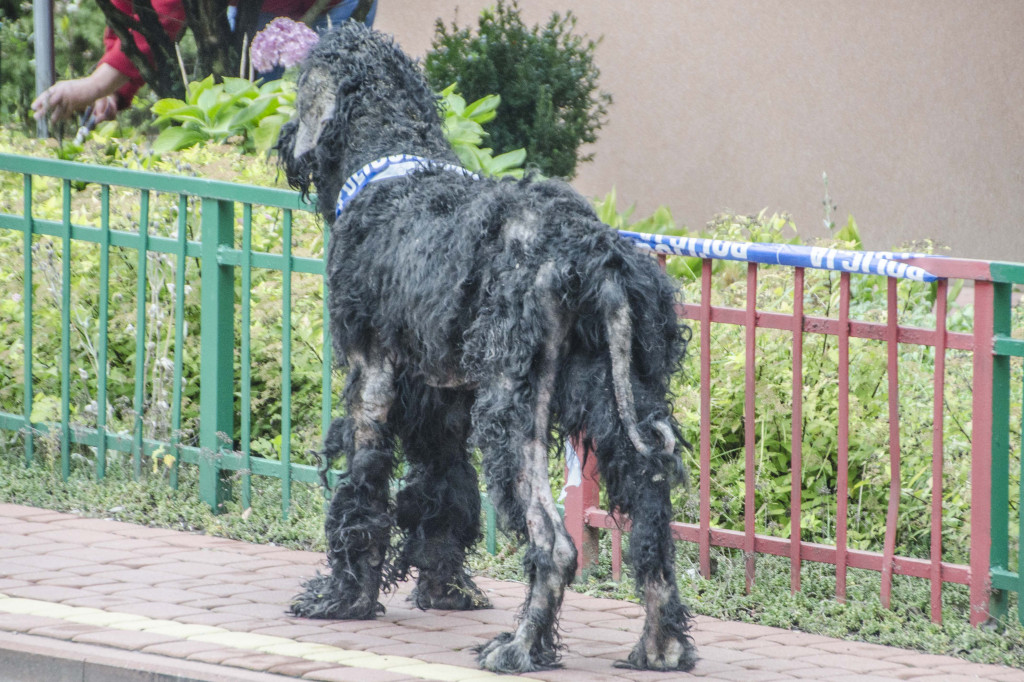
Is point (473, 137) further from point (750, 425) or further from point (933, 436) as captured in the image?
point (933, 436)

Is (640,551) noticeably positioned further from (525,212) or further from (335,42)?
(335,42)

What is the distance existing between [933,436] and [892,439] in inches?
5.9

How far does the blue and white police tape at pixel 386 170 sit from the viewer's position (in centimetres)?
452

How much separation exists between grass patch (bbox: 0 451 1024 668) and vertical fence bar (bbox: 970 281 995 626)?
6.0 inches

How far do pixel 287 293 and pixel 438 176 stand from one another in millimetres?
1510

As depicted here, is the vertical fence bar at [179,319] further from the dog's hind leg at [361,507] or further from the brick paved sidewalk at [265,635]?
the dog's hind leg at [361,507]

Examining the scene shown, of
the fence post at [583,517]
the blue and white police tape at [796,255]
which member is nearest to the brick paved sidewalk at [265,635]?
the fence post at [583,517]

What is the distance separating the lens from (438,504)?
478cm

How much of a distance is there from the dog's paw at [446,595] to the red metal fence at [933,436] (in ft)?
2.07

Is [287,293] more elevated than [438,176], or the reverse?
[438,176]

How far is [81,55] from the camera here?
42.5 feet

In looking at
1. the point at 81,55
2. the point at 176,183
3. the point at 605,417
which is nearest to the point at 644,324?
the point at 605,417

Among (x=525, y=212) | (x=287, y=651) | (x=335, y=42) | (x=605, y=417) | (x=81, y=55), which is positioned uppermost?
(x=81, y=55)

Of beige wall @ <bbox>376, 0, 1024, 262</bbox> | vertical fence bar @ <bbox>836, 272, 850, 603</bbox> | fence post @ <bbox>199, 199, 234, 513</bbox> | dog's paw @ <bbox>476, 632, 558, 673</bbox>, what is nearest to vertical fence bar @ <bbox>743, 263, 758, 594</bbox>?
vertical fence bar @ <bbox>836, 272, 850, 603</bbox>
